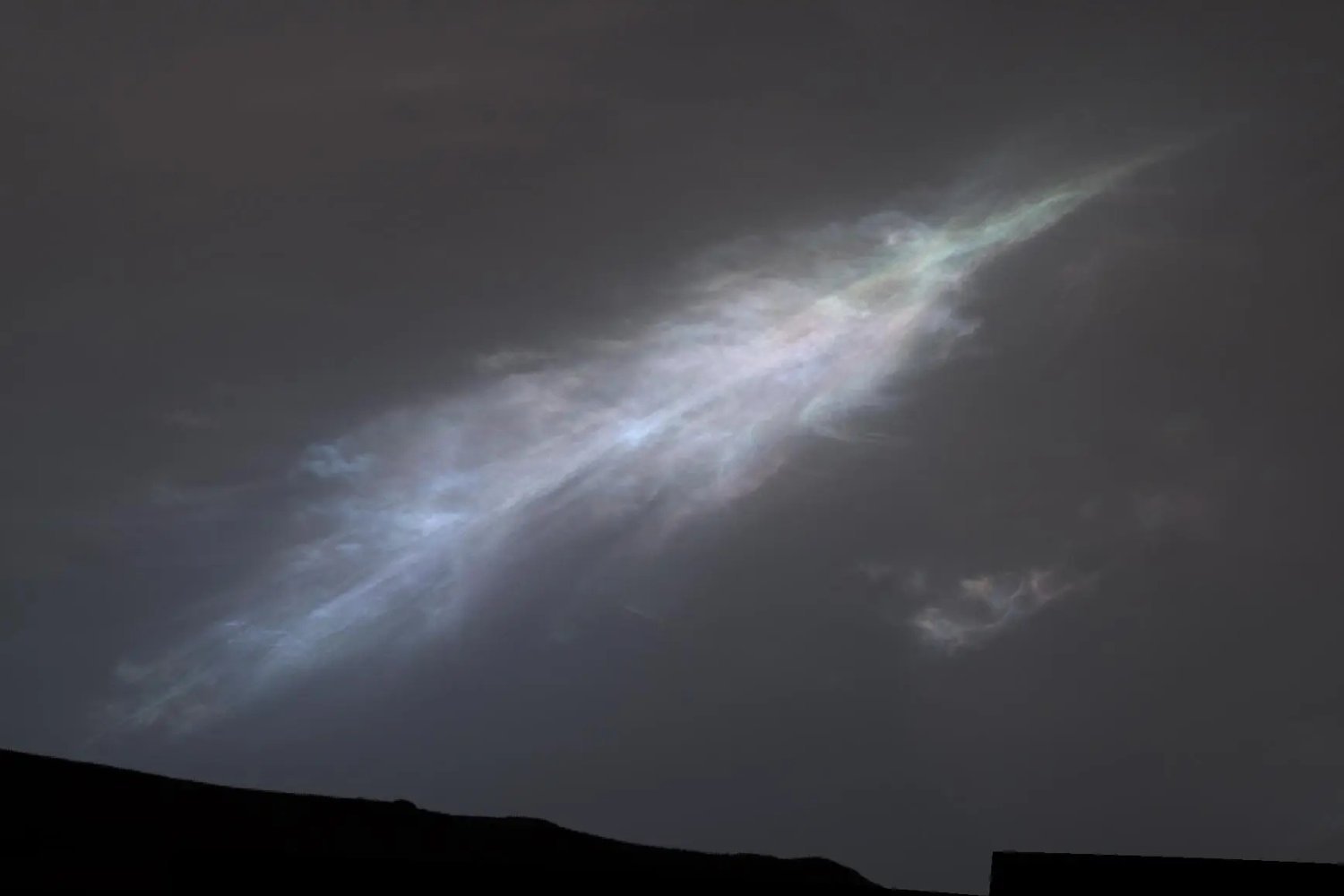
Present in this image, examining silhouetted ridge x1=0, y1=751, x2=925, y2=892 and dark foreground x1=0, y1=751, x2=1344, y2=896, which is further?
silhouetted ridge x1=0, y1=751, x2=925, y2=892

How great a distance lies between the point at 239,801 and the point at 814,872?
11.5 metres

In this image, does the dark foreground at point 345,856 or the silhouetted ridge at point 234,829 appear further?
the silhouetted ridge at point 234,829

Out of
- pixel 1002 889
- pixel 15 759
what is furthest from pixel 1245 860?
pixel 15 759

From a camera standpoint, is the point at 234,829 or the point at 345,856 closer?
the point at 345,856

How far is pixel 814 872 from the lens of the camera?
77.2ft

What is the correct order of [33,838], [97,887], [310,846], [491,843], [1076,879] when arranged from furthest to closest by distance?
[491,843] < [310,846] < [33,838] < [97,887] < [1076,879]

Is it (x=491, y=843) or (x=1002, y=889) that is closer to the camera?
(x=1002, y=889)

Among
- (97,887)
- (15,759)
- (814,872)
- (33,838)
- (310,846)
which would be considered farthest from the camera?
(814,872)

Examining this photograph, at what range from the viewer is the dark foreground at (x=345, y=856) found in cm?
941

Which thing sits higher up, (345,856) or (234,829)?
(234,829)

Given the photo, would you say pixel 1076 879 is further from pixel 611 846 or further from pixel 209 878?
pixel 611 846

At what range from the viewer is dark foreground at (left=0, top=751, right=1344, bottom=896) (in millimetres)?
9414

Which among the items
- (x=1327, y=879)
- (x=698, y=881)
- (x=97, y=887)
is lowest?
(x=97, y=887)

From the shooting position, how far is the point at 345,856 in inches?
547
